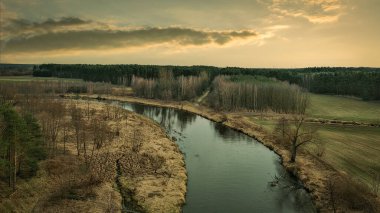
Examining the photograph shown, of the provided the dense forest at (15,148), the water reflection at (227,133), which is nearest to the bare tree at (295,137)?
the water reflection at (227,133)

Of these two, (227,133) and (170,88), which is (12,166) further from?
(170,88)

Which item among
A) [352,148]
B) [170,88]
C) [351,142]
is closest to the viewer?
[352,148]

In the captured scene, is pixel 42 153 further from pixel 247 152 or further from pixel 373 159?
pixel 373 159

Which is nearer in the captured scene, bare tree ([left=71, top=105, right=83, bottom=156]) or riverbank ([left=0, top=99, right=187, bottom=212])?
riverbank ([left=0, top=99, right=187, bottom=212])

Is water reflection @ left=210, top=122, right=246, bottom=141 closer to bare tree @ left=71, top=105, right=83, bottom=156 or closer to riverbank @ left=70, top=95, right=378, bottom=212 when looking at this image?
riverbank @ left=70, top=95, right=378, bottom=212

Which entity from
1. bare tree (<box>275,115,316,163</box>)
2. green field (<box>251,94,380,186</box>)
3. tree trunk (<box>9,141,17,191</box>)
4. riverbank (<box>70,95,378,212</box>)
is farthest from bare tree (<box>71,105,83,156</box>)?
green field (<box>251,94,380,186</box>)

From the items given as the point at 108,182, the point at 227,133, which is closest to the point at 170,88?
the point at 227,133
